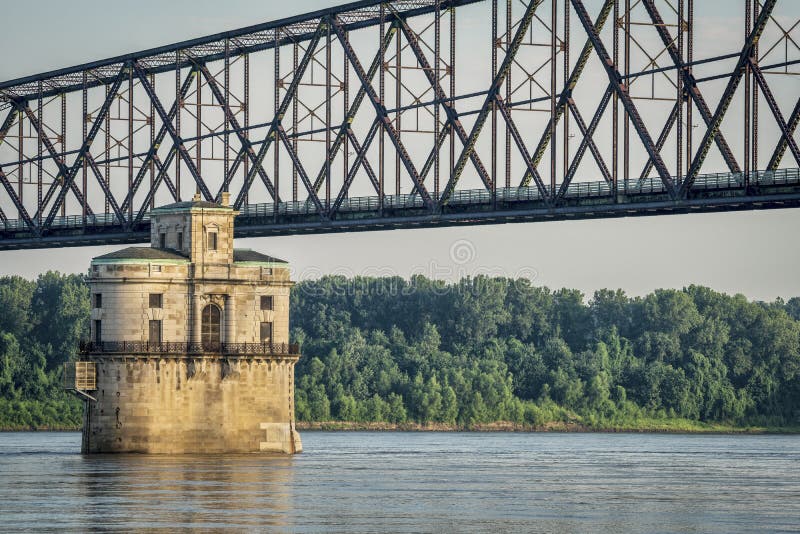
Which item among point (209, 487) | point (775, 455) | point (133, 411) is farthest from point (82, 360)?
point (775, 455)

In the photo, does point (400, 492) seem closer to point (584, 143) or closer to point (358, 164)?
point (584, 143)

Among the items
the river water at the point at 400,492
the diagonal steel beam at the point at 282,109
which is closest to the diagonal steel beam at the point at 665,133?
the river water at the point at 400,492

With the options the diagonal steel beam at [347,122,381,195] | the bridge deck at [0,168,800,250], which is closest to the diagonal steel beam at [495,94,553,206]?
the bridge deck at [0,168,800,250]

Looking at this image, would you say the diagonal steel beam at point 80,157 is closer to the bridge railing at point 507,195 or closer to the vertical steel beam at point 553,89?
the bridge railing at point 507,195

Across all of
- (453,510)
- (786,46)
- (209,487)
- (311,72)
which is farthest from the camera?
(311,72)

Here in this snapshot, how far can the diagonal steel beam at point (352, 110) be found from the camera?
146m

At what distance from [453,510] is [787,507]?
14044 millimetres

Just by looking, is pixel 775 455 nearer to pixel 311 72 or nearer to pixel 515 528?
pixel 311 72

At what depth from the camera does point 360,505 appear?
316 feet

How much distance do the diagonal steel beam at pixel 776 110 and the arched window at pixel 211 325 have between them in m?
35.3

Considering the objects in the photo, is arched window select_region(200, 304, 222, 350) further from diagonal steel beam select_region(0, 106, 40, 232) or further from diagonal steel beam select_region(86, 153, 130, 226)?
diagonal steel beam select_region(0, 106, 40, 232)

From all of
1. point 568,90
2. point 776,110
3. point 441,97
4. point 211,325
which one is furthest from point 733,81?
point 211,325

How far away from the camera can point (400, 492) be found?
105 meters

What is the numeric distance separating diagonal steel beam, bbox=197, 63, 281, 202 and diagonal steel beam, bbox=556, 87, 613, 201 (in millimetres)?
29766
